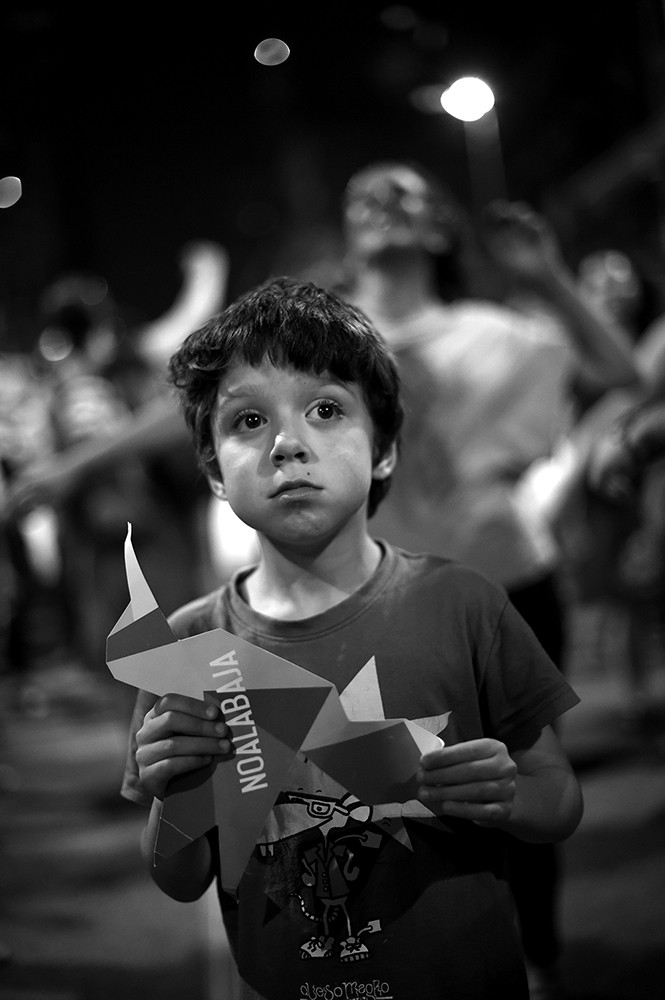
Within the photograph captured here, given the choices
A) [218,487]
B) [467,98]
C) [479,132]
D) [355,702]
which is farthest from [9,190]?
[355,702]

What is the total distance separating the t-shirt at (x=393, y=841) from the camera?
2.24ft

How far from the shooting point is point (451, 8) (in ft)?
5.46

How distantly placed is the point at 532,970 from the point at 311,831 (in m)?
0.72

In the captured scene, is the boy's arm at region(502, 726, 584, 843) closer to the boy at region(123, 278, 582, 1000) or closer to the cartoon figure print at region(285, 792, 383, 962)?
the boy at region(123, 278, 582, 1000)

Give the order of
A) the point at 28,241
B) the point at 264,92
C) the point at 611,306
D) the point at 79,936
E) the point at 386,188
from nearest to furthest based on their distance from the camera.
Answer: the point at 386,188 → the point at 79,936 → the point at 264,92 → the point at 611,306 → the point at 28,241

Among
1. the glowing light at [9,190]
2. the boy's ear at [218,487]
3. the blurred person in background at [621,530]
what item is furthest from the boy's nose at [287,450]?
the glowing light at [9,190]

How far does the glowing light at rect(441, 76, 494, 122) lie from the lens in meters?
1.72

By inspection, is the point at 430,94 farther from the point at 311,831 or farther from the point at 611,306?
the point at 311,831

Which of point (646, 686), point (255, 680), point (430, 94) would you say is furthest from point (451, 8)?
point (646, 686)

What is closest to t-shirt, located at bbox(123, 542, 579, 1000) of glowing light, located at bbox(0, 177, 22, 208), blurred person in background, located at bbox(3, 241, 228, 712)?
blurred person in background, located at bbox(3, 241, 228, 712)

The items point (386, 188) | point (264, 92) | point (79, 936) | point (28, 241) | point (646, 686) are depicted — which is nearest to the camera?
point (386, 188)

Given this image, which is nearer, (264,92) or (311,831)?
(311,831)

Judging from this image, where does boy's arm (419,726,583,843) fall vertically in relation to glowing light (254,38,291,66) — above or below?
below

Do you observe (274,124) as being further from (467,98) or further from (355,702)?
(355,702)
